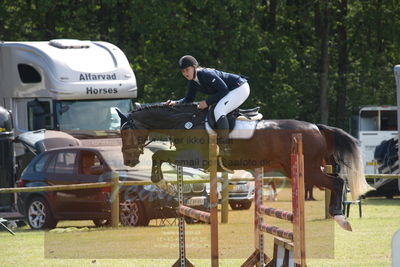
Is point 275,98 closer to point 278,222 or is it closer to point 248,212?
Answer: point 248,212

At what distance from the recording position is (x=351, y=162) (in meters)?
9.76

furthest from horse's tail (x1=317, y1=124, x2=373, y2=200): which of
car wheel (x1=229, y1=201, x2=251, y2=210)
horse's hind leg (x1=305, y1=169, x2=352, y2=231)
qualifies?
car wheel (x1=229, y1=201, x2=251, y2=210)

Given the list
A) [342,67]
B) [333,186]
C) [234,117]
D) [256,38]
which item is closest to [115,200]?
[234,117]

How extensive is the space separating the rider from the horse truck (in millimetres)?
7982

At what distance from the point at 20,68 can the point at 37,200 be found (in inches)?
150

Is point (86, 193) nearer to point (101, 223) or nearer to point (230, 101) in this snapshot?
point (101, 223)

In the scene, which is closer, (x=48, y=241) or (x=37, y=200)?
(x=48, y=241)

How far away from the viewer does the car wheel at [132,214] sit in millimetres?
15008

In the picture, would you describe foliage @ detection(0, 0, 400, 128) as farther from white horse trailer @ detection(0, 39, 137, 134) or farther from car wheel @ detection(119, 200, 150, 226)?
car wheel @ detection(119, 200, 150, 226)

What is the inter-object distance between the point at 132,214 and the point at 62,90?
3.76 m

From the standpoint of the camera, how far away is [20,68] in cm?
1834

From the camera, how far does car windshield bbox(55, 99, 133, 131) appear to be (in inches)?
704

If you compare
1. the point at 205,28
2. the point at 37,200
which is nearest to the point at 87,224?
the point at 37,200

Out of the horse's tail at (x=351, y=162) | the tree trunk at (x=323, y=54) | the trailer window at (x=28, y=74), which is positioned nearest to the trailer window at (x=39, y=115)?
the trailer window at (x=28, y=74)
